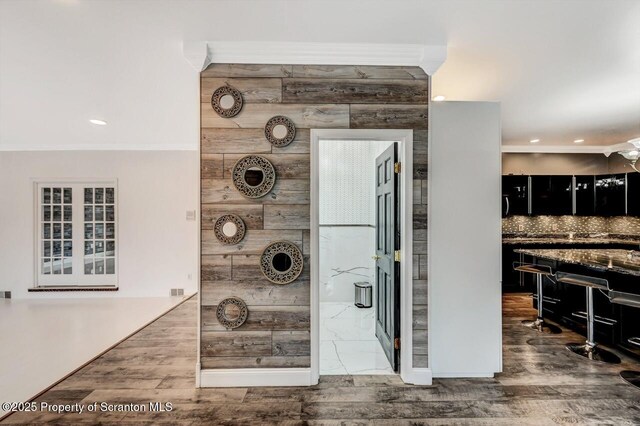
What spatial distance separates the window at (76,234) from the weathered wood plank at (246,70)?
422 centimetres

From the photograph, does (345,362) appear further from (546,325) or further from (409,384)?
(546,325)

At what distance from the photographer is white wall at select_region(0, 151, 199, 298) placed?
555cm

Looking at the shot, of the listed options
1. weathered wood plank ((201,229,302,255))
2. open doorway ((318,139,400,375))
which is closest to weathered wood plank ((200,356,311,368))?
weathered wood plank ((201,229,302,255))

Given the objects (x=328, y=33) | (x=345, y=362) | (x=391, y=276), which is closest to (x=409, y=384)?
(x=345, y=362)

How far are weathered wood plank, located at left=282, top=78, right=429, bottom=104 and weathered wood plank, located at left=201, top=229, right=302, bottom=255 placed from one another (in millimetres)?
1109

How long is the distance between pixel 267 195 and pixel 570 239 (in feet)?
19.5

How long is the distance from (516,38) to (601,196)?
5.03 meters

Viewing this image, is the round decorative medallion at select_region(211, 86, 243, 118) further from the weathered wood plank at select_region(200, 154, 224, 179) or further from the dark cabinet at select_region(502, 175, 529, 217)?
the dark cabinet at select_region(502, 175, 529, 217)

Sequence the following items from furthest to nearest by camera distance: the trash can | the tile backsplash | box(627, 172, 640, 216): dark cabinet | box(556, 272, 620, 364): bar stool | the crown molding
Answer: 1. the tile backsplash
2. box(627, 172, 640, 216): dark cabinet
3. the trash can
4. box(556, 272, 620, 364): bar stool
5. the crown molding

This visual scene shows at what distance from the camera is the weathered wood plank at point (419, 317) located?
103 inches

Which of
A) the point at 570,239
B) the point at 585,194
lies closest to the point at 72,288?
the point at 570,239

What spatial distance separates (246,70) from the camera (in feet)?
8.43

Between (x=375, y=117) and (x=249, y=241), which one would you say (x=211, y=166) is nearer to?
(x=249, y=241)

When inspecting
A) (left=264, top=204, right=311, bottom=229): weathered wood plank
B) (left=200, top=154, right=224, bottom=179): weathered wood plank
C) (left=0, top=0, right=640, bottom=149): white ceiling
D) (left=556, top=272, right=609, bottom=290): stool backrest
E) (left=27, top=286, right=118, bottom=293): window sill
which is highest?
(left=0, top=0, right=640, bottom=149): white ceiling
